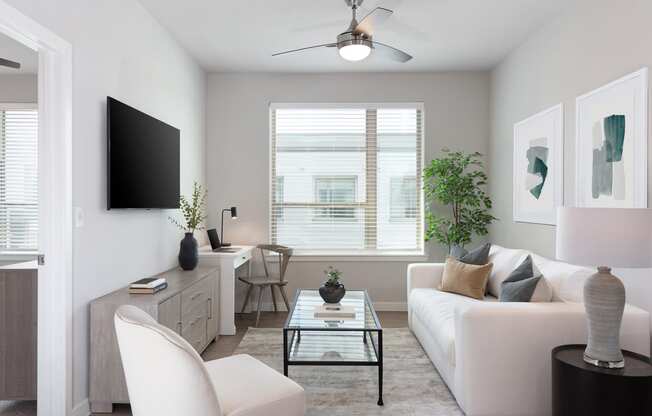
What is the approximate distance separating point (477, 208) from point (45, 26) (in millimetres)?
4345

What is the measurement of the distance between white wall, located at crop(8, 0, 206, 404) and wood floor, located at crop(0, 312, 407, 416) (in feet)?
1.24

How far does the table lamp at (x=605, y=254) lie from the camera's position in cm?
197

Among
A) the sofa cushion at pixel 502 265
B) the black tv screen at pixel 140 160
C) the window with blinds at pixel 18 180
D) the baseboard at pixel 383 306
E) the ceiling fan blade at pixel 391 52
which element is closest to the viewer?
the black tv screen at pixel 140 160

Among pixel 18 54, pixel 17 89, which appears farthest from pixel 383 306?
pixel 17 89

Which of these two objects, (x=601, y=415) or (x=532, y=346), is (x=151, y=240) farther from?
(x=601, y=415)

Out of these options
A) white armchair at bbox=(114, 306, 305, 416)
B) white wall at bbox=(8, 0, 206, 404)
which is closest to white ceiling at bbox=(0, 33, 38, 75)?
white wall at bbox=(8, 0, 206, 404)

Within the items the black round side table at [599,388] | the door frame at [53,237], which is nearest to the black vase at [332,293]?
the black round side table at [599,388]

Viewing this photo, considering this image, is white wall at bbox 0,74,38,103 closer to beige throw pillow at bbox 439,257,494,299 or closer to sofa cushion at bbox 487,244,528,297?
beige throw pillow at bbox 439,257,494,299

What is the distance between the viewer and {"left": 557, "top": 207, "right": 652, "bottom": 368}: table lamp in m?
1.97

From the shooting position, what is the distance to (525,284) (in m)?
2.72

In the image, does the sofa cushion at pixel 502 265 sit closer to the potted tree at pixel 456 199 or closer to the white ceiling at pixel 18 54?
the potted tree at pixel 456 199

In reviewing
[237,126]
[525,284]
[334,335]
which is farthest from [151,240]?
[525,284]

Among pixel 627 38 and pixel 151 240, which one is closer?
pixel 627 38

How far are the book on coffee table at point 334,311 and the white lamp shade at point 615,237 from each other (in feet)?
5.31
